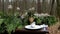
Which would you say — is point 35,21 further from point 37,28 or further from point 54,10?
point 54,10

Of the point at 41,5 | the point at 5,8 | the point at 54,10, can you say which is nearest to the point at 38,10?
the point at 41,5

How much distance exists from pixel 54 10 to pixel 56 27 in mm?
1587

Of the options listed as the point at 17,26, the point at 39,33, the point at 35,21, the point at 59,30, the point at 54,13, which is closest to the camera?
the point at 39,33

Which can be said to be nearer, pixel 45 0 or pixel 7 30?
pixel 7 30

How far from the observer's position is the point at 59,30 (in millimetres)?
3709

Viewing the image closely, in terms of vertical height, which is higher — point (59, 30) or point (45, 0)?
point (45, 0)

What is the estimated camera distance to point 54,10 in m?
5.23

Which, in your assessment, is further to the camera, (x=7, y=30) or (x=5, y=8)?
(x=5, y=8)

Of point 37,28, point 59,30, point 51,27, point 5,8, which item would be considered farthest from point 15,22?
point 5,8

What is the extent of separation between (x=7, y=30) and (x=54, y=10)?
2.69 metres

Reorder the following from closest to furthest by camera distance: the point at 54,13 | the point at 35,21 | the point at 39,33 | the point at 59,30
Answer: the point at 39,33, the point at 35,21, the point at 59,30, the point at 54,13

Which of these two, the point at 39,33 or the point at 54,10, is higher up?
the point at 54,10

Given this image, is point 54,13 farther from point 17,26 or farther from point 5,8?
point 17,26

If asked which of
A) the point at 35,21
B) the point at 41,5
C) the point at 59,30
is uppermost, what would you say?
the point at 41,5
